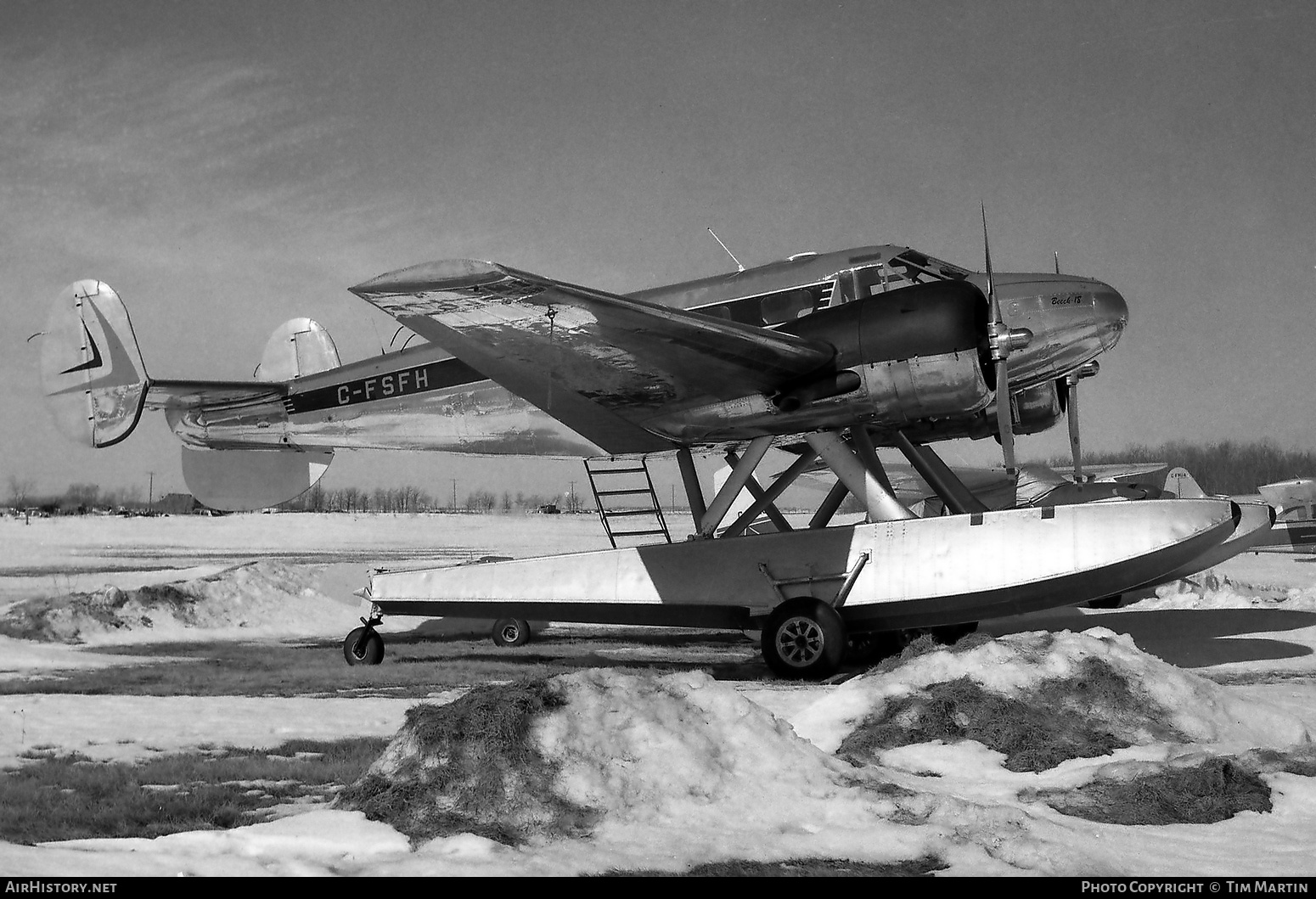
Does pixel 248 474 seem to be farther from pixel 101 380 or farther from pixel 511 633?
pixel 511 633

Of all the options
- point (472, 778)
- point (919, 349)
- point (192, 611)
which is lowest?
point (472, 778)

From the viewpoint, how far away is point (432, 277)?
6.12 m

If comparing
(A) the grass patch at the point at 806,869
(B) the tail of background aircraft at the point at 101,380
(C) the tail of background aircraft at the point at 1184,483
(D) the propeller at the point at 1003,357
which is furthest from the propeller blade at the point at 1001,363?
(C) the tail of background aircraft at the point at 1184,483

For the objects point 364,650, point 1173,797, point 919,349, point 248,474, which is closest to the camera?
point 1173,797

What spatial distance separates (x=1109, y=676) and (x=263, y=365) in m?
11.4

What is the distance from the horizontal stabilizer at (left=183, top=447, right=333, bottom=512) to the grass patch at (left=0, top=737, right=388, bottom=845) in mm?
7598

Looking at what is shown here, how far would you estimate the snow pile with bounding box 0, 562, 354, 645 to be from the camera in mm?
11062

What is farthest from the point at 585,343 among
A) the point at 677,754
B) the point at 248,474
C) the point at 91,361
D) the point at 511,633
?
the point at 91,361

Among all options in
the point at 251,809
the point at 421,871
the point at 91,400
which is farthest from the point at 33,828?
the point at 91,400

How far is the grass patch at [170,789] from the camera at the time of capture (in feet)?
12.3

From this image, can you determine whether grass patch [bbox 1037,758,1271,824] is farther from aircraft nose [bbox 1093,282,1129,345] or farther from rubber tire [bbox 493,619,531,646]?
rubber tire [bbox 493,619,531,646]

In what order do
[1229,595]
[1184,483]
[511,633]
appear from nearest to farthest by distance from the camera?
[511,633] < [1229,595] < [1184,483]

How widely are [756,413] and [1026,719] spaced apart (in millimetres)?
4088

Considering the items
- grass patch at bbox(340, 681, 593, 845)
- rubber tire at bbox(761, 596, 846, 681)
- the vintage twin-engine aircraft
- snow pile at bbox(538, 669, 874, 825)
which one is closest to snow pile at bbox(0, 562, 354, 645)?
the vintage twin-engine aircraft
